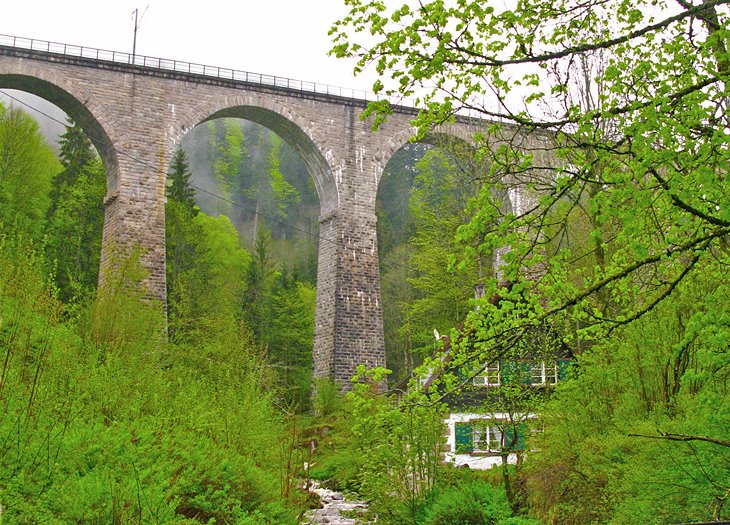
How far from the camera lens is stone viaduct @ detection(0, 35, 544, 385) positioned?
20516mm

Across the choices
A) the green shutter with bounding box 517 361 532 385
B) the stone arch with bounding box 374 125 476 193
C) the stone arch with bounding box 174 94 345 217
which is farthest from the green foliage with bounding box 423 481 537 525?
the stone arch with bounding box 374 125 476 193

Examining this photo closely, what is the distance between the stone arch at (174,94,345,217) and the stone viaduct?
35 millimetres

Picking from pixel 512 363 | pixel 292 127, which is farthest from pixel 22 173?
pixel 512 363

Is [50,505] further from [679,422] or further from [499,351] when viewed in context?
[679,422]

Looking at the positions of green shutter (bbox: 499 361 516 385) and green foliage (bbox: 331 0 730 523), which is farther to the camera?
green shutter (bbox: 499 361 516 385)

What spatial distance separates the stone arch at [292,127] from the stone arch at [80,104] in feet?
8.22

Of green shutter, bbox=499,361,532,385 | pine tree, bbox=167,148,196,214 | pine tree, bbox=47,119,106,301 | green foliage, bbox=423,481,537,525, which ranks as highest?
pine tree, bbox=167,148,196,214

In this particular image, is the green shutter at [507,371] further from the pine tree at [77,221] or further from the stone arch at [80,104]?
the pine tree at [77,221]

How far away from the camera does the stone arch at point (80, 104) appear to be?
20.2 meters

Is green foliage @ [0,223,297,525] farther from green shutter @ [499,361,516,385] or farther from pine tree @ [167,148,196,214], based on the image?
pine tree @ [167,148,196,214]

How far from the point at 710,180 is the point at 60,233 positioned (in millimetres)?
28774

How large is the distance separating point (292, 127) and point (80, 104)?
253 inches

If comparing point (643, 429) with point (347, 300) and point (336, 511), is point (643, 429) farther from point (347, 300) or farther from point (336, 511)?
point (347, 300)

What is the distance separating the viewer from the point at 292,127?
2366 centimetres
